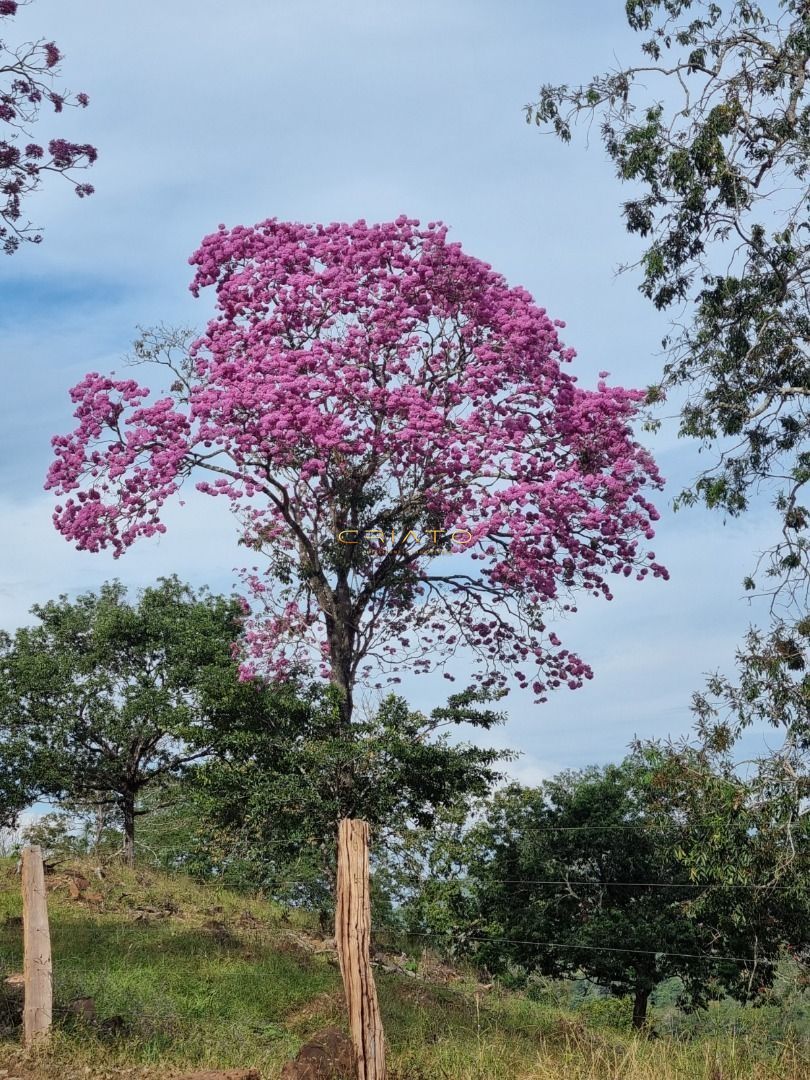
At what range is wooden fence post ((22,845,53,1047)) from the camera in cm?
1019

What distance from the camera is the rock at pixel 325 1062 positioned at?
8508 millimetres

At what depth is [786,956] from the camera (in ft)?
53.6

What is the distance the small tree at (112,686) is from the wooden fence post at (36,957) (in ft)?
37.5

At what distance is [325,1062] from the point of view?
8.62m

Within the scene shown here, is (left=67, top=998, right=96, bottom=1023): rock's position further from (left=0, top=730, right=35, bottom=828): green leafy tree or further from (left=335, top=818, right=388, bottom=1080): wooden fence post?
(left=0, top=730, right=35, bottom=828): green leafy tree

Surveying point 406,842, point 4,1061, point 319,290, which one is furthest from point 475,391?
point 4,1061

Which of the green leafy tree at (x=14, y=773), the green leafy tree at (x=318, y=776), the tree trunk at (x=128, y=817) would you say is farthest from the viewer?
the tree trunk at (x=128, y=817)

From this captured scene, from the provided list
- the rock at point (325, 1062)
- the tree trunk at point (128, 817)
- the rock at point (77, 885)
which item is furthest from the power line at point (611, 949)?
the rock at point (325, 1062)

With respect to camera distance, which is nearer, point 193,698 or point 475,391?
point 475,391

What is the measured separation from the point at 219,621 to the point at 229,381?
8561 mm

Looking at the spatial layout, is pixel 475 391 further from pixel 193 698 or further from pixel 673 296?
pixel 193 698

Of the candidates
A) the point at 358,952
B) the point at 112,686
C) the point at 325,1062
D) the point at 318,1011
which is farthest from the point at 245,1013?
the point at 112,686

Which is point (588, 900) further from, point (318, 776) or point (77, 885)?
point (77, 885)

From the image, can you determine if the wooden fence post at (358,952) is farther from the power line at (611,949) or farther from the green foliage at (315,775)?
the power line at (611,949)
